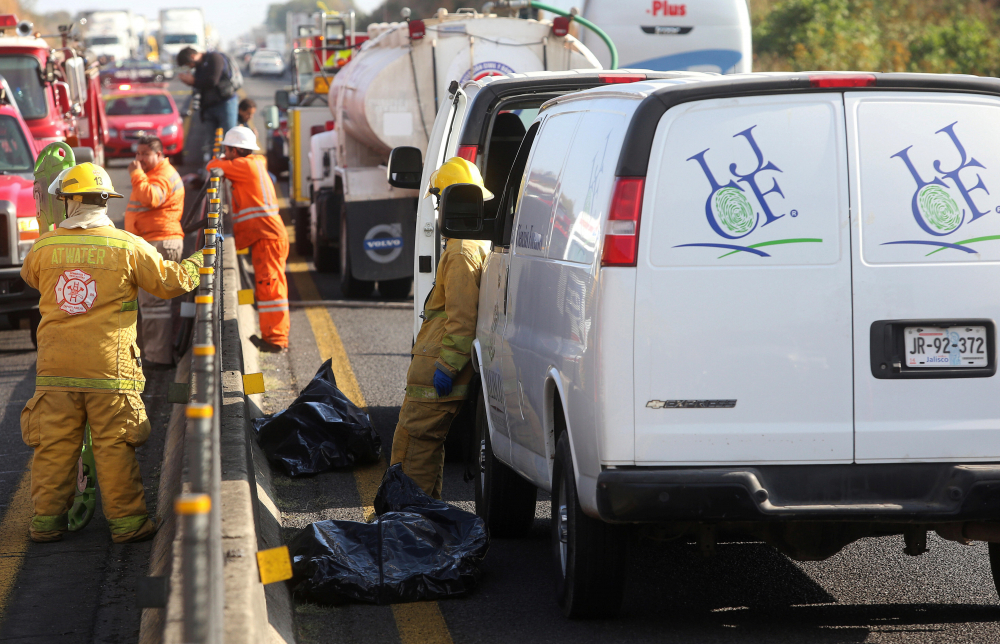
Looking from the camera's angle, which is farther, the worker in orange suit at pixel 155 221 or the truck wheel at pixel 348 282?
the truck wheel at pixel 348 282

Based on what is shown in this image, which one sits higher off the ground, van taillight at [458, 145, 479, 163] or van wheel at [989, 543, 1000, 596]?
van taillight at [458, 145, 479, 163]

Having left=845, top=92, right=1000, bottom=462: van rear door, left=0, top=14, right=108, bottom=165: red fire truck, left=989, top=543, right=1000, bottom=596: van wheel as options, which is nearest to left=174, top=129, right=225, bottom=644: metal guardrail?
left=845, top=92, right=1000, bottom=462: van rear door

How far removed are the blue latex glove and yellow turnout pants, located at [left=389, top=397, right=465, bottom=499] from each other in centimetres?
18

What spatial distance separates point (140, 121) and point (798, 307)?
92.9ft

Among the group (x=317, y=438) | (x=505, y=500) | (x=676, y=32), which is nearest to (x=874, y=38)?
(x=676, y=32)

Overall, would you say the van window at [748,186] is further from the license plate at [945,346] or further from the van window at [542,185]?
the van window at [542,185]

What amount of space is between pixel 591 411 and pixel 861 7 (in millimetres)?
39200

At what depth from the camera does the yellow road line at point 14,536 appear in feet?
18.4

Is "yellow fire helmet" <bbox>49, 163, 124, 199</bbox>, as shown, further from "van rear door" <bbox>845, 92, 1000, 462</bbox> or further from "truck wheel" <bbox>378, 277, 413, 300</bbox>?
"truck wheel" <bbox>378, 277, 413, 300</bbox>

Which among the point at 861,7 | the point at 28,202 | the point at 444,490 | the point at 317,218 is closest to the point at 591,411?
the point at 444,490

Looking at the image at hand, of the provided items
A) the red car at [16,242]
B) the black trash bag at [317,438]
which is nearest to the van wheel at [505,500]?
the black trash bag at [317,438]

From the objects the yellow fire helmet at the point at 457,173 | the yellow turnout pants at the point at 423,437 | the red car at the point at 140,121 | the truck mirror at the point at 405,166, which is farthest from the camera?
the red car at the point at 140,121

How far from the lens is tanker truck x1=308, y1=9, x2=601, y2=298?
13094mm

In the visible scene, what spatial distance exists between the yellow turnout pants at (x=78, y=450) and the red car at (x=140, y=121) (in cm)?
2390
